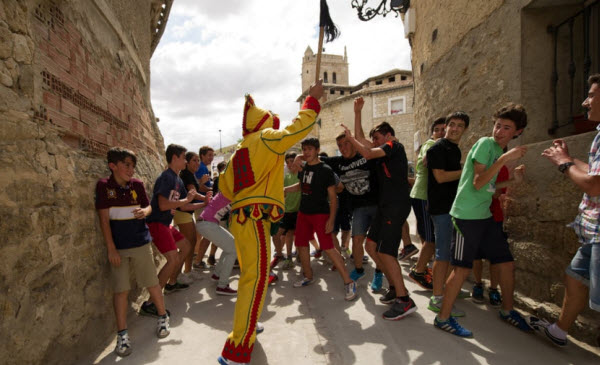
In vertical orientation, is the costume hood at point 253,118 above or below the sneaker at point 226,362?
above

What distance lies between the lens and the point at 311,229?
173 inches

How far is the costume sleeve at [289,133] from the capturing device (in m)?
2.59

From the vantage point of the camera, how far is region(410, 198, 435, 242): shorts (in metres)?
3.95

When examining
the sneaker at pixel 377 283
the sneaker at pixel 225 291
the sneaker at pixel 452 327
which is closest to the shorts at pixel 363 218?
the sneaker at pixel 377 283

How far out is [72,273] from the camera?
2.59 m

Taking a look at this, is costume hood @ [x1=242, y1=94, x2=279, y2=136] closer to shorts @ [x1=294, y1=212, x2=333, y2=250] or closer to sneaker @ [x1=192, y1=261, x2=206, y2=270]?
shorts @ [x1=294, y1=212, x2=333, y2=250]

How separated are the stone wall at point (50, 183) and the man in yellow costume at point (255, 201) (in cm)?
123

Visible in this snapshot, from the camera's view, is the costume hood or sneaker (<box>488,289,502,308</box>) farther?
sneaker (<box>488,289,502,308</box>)

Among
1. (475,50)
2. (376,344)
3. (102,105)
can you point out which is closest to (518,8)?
(475,50)

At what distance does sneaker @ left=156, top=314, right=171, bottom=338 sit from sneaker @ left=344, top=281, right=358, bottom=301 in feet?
6.17

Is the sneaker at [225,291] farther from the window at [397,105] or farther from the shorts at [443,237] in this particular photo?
the window at [397,105]

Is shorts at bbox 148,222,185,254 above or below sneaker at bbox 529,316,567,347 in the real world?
above

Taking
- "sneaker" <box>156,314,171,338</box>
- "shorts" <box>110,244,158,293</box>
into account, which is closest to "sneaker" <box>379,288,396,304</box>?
"sneaker" <box>156,314,171,338</box>

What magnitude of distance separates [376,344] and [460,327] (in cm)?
77
